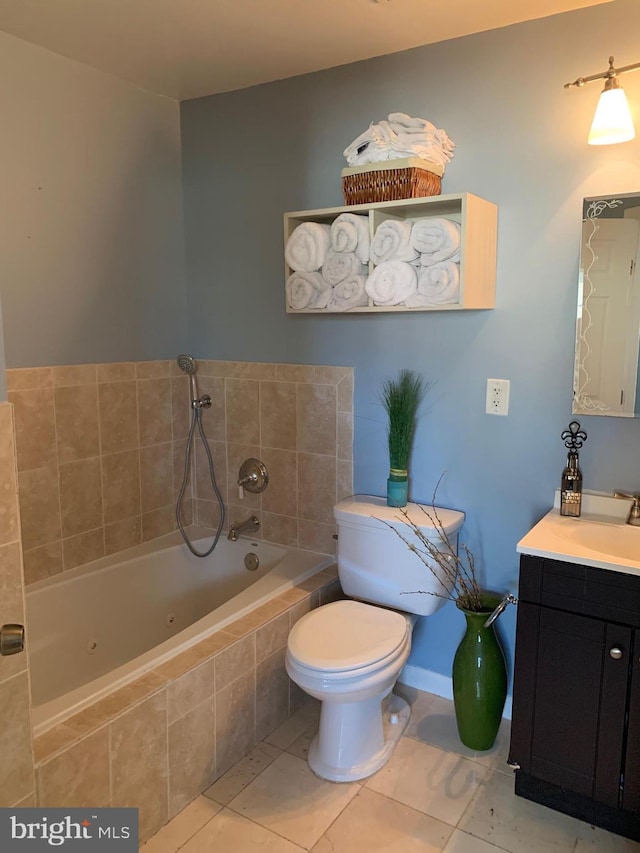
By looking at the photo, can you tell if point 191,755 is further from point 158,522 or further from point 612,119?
point 612,119

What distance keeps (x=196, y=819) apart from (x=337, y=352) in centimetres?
166

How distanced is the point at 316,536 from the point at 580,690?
4.05ft

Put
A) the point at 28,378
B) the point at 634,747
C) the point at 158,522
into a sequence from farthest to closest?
the point at 158,522 < the point at 28,378 < the point at 634,747

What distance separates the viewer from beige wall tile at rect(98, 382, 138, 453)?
8.70ft

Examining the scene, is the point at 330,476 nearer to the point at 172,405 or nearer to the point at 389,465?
the point at 389,465

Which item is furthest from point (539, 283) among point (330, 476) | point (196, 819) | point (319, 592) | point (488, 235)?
point (196, 819)

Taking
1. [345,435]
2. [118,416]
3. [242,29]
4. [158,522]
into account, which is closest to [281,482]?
[345,435]

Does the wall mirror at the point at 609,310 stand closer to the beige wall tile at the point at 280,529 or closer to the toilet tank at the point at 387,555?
the toilet tank at the point at 387,555

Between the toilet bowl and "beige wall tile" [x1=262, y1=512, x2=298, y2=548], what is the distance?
557mm

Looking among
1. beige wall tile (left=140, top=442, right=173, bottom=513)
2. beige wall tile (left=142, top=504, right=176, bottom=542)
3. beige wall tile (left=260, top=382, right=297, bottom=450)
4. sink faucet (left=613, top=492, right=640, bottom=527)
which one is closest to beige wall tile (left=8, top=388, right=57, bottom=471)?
beige wall tile (left=140, top=442, right=173, bottom=513)

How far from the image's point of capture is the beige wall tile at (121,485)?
8.86 feet

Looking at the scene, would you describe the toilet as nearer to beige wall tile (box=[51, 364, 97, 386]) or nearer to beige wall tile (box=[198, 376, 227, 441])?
beige wall tile (box=[198, 376, 227, 441])

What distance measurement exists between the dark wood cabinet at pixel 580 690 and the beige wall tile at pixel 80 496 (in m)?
1.68

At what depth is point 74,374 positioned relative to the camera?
252 centimetres
